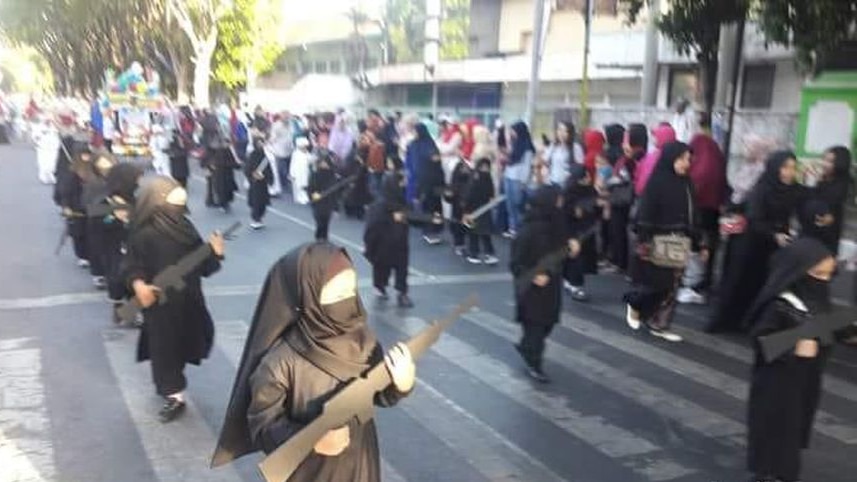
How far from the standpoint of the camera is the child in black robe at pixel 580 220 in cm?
941

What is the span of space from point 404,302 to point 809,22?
4.74 meters

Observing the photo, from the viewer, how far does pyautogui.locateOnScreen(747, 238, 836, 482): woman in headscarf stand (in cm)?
459

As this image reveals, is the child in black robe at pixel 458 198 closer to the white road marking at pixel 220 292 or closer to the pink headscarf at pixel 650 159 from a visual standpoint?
the white road marking at pixel 220 292

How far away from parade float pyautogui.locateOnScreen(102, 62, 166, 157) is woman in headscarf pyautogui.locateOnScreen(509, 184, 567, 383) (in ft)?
59.9

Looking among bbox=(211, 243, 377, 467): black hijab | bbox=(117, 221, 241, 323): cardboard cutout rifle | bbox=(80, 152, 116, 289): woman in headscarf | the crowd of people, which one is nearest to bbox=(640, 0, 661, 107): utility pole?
the crowd of people

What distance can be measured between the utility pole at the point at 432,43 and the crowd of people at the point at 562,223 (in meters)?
18.8

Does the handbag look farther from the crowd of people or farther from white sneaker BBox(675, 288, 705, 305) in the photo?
white sneaker BBox(675, 288, 705, 305)

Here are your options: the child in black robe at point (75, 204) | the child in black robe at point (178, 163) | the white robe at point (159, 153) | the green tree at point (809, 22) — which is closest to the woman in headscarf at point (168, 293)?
the child in black robe at point (75, 204)

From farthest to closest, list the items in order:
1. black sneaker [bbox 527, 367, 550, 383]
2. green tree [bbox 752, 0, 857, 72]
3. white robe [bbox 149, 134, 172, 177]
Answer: white robe [bbox 149, 134, 172, 177] → green tree [bbox 752, 0, 857, 72] → black sneaker [bbox 527, 367, 550, 383]

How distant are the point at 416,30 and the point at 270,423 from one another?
124 ft

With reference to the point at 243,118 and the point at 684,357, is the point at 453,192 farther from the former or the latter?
the point at 243,118

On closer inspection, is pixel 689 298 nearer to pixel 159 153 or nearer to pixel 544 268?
pixel 544 268

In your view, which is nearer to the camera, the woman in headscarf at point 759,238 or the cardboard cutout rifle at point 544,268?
the cardboard cutout rifle at point 544,268

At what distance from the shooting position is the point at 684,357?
289 inches
